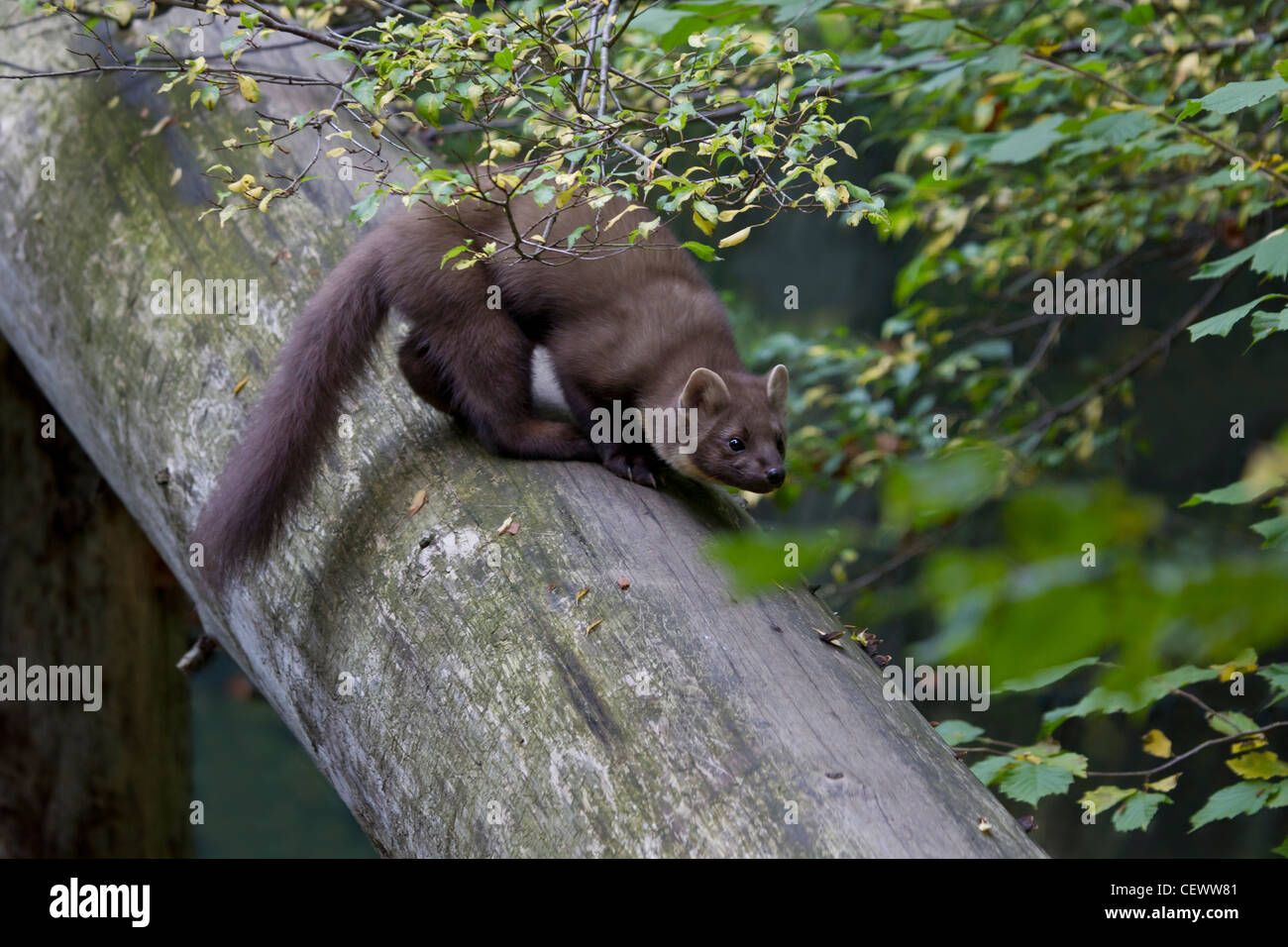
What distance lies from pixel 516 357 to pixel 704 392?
1.56 ft

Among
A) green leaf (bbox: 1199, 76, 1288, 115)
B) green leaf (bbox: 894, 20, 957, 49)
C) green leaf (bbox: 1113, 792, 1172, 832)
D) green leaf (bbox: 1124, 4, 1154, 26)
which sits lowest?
green leaf (bbox: 1113, 792, 1172, 832)

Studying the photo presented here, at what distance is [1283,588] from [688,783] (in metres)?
1.21

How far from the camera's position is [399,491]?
2133mm

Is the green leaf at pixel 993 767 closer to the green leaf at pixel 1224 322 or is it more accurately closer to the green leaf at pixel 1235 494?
the green leaf at pixel 1235 494

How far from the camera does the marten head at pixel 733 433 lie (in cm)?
255

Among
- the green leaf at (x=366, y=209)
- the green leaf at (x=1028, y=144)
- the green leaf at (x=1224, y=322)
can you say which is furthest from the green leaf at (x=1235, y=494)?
the green leaf at (x=366, y=209)

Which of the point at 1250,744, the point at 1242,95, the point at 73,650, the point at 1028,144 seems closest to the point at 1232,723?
the point at 1250,744

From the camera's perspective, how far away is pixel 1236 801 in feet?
6.04

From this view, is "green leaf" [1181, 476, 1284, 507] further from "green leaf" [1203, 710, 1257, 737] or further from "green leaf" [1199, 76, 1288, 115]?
"green leaf" [1199, 76, 1288, 115]

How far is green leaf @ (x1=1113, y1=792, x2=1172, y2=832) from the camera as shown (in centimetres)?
193

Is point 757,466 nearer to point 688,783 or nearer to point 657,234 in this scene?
point 657,234

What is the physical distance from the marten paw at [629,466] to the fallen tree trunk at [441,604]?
5 cm

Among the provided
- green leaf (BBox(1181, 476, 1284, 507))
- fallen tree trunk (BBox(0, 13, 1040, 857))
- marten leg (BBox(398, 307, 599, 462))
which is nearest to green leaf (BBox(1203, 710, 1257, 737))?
green leaf (BBox(1181, 476, 1284, 507))

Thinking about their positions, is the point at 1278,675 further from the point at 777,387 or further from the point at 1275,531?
the point at 777,387
